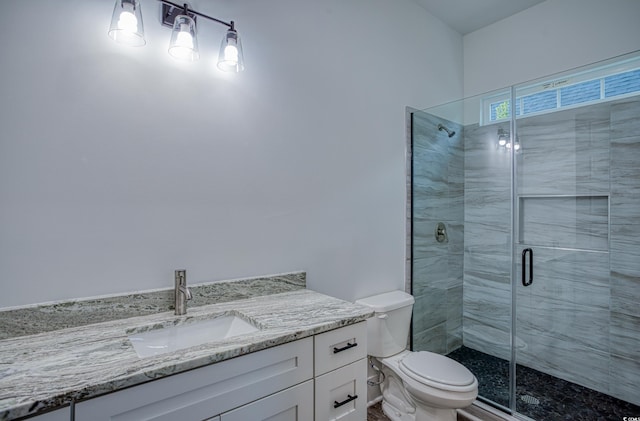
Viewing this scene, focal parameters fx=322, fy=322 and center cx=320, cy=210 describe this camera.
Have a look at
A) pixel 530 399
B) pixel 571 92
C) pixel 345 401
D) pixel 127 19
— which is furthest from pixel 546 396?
pixel 127 19

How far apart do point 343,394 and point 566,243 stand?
2.10m

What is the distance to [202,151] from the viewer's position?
1472 millimetres

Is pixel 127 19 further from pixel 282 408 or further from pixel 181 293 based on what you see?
pixel 282 408

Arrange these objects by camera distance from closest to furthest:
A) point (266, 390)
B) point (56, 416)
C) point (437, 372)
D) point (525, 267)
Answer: point (56, 416) → point (266, 390) → point (437, 372) → point (525, 267)

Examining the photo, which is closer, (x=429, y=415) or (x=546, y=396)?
(x=429, y=415)

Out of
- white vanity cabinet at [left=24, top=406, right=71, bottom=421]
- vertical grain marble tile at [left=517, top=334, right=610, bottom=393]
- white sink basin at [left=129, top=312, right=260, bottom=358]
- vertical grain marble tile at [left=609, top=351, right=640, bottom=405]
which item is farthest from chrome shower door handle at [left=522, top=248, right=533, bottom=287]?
white vanity cabinet at [left=24, top=406, right=71, bottom=421]

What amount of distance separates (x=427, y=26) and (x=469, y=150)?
1.07m

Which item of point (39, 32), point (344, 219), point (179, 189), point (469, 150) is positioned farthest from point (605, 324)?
point (39, 32)

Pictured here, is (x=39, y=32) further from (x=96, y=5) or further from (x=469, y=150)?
(x=469, y=150)

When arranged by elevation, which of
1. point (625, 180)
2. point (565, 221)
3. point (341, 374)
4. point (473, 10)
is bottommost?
point (341, 374)

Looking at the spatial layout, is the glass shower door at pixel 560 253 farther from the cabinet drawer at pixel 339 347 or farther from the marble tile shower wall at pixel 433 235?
the cabinet drawer at pixel 339 347

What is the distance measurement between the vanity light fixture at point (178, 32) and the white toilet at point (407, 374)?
1541 millimetres

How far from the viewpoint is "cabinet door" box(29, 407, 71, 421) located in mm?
735

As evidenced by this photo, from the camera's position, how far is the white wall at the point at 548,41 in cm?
220
